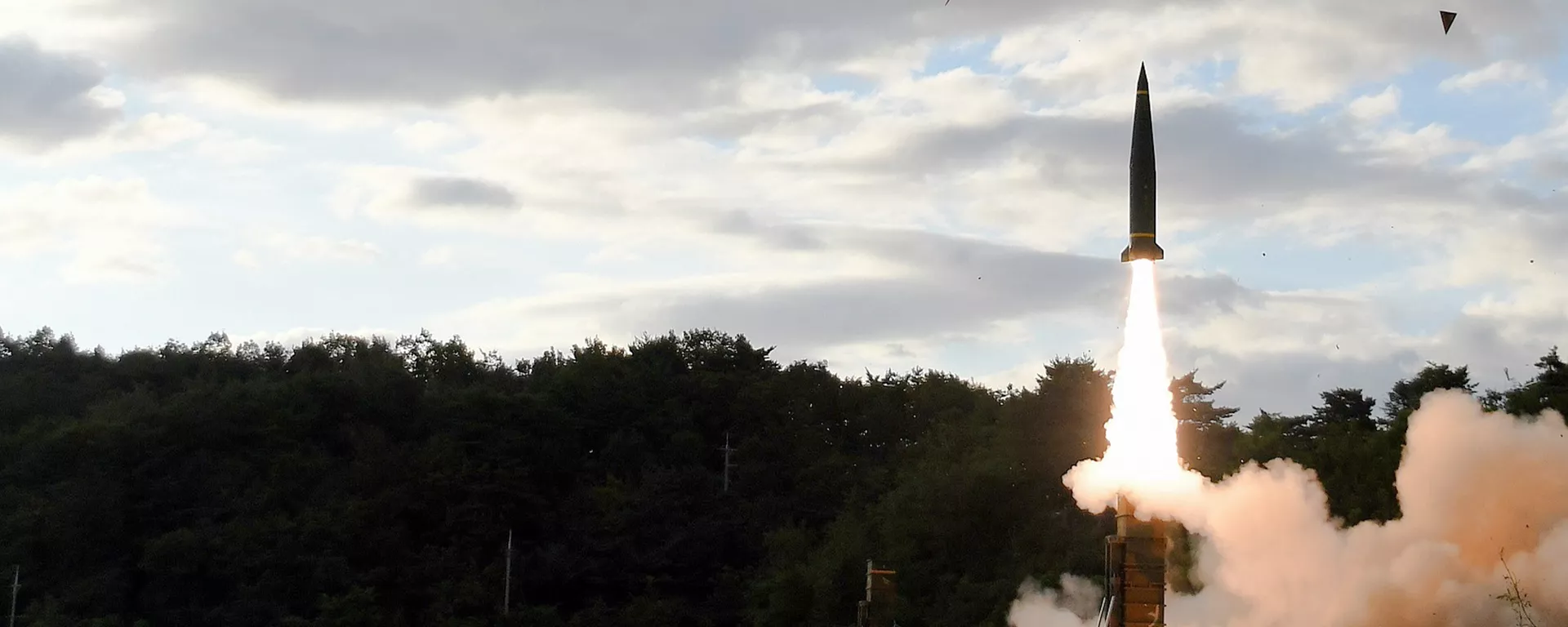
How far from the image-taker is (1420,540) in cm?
3388

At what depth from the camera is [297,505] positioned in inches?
3246

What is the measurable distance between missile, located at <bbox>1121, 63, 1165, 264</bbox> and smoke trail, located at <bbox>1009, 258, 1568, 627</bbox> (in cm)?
141

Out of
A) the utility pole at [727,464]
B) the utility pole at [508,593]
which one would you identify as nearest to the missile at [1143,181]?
the utility pole at [508,593]

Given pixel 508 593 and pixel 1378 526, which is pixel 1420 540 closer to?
pixel 1378 526

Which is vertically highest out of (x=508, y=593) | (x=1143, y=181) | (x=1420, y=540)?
(x=1143, y=181)

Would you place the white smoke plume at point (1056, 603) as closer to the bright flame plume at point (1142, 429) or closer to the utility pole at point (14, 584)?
the bright flame plume at point (1142, 429)

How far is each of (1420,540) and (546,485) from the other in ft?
192

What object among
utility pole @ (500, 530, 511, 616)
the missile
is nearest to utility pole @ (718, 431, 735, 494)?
utility pole @ (500, 530, 511, 616)

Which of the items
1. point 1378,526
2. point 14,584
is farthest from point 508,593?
point 1378,526

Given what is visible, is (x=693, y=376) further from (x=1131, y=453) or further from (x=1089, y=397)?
(x=1131, y=453)

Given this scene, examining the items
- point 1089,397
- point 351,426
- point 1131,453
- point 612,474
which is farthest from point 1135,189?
point 351,426

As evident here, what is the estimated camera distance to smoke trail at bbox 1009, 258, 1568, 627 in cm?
3244

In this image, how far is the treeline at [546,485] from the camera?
66.7 meters

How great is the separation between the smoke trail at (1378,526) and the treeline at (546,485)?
24.5 metres
